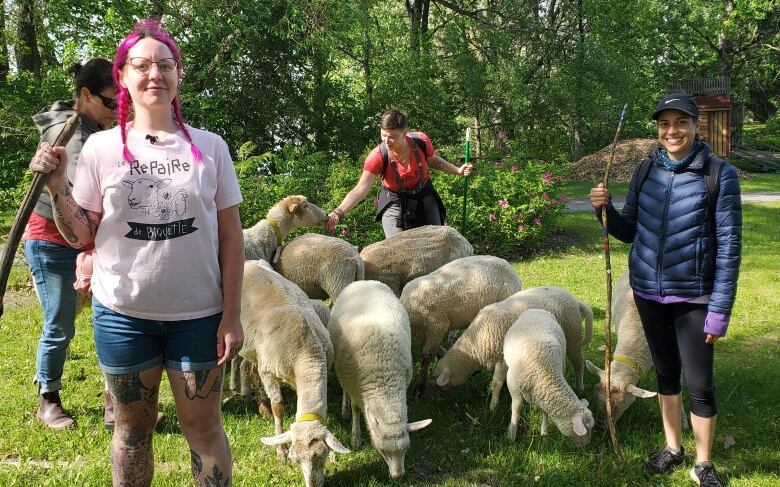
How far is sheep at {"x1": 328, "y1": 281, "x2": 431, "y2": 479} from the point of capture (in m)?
3.65

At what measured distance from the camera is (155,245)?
2225 mm

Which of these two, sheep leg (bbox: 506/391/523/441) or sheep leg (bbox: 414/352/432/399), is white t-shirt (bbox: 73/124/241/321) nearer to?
sheep leg (bbox: 506/391/523/441)

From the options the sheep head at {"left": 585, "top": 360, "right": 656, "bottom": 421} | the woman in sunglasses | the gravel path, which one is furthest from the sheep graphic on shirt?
the gravel path

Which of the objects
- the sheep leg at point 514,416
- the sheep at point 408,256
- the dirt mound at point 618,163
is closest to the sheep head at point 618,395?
the sheep leg at point 514,416

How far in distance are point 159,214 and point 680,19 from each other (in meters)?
28.6

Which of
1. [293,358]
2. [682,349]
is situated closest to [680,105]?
[682,349]

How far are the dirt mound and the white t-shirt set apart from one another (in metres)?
17.1

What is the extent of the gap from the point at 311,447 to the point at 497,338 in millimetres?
1782

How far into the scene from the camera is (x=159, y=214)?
7.25ft

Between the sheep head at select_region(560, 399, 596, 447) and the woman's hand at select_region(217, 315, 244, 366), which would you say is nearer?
the woman's hand at select_region(217, 315, 244, 366)

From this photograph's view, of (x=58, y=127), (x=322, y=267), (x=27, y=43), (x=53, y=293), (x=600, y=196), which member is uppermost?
(x=27, y=43)

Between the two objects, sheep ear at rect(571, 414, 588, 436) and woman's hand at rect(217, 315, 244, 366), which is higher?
woman's hand at rect(217, 315, 244, 366)

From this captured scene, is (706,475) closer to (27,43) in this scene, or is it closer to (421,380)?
(421,380)

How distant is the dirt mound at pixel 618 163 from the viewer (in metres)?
18.1
